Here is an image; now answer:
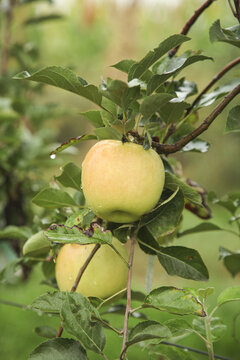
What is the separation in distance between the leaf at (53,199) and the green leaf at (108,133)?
14cm

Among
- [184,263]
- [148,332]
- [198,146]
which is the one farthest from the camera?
[198,146]

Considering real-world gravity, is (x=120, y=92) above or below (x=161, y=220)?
above

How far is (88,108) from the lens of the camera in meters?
7.04

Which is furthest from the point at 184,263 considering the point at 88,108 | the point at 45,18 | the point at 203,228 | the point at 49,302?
the point at 88,108

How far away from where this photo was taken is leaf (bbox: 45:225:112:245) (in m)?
0.42

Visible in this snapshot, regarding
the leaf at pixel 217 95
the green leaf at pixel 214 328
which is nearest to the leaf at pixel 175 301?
the green leaf at pixel 214 328

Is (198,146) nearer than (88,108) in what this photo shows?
Yes

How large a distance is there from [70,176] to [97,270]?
0.14 m

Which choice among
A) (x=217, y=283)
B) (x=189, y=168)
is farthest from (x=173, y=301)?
(x=189, y=168)

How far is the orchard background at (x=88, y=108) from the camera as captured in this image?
1.43 metres

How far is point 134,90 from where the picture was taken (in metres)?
0.44

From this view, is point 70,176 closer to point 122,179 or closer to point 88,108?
point 122,179

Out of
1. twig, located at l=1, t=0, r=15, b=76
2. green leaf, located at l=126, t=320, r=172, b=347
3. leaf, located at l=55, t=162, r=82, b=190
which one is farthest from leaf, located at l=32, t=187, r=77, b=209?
twig, located at l=1, t=0, r=15, b=76

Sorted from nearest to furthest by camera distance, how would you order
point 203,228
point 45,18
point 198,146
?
point 198,146 → point 203,228 → point 45,18
